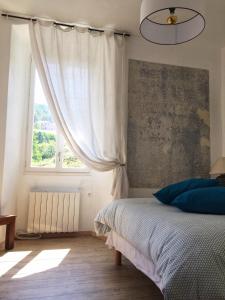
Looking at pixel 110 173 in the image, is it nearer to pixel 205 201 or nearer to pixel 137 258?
pixel 137 258

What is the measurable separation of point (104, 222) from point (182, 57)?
102 inches

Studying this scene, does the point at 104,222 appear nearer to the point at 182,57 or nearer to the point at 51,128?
the point at 51,128

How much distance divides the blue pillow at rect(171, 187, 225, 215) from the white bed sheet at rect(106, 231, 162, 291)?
16.2 inches

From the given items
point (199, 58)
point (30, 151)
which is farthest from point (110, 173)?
point (199, 58)

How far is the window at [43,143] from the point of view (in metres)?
3.65

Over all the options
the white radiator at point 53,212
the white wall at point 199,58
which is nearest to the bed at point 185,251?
the white radiator at point 53,212

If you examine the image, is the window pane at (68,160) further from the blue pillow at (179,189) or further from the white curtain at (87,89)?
the blue pillow at (179,189)

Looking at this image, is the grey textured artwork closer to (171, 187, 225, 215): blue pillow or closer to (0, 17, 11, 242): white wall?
(0, 17, 11, 242): white wall

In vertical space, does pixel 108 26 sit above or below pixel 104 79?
above

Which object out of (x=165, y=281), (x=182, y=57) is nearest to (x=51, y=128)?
(x=182, y=57)

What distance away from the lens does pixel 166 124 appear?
358 centimetres

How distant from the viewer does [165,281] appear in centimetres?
117

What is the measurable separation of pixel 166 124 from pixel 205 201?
2062mm

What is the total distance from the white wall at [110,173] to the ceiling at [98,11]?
1.22ft
